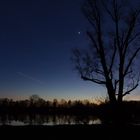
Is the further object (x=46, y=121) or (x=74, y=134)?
(x=46, y=121)

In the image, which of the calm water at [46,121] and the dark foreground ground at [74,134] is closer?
the dark foreground ground at [74,134]

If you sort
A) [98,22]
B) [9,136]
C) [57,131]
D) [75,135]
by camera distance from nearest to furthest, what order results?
[9,136], [75,135], [57,131], [98,22]

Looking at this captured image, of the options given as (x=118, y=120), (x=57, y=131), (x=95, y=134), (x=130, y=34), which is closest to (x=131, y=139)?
(x=95, y=134)

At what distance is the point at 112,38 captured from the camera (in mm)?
19375

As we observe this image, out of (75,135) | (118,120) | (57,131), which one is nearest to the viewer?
(75,135)

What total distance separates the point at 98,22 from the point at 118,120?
667 cm

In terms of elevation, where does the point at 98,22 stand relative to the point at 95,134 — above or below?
above

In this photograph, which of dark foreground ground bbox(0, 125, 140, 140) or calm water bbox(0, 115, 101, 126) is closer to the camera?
dark foreground ground bbox(0, 125, 140, 140)

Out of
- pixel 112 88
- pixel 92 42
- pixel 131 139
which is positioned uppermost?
pixel 92 42

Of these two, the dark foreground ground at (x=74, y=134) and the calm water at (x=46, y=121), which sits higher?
the calm water at (x=46, y=121)

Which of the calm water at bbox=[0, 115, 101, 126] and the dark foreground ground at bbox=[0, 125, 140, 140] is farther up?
the calm water at bbox=[0, 115, 101, 126]

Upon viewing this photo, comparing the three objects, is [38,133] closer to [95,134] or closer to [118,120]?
[95,134]

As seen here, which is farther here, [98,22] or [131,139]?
[98,22]

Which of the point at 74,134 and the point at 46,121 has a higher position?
the point at 46,121
